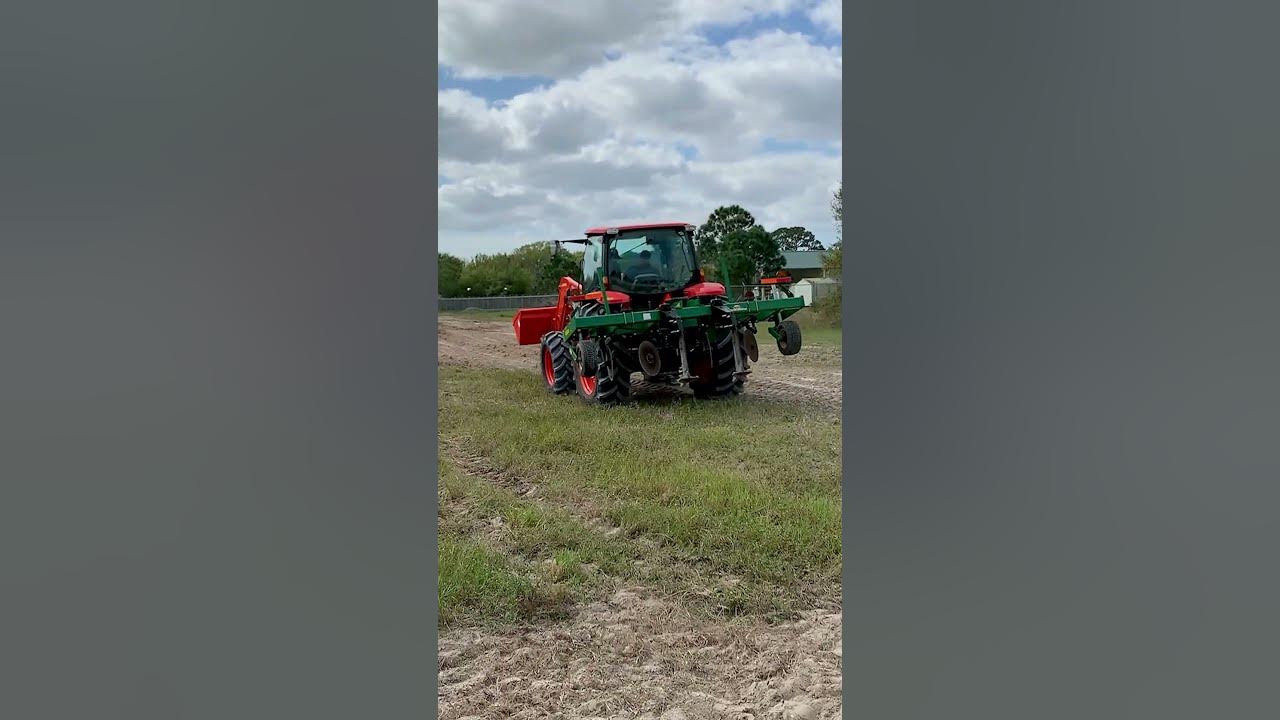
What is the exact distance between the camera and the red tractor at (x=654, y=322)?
639 centimetres

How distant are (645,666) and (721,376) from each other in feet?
13.6

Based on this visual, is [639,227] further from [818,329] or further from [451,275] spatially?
[451,275]

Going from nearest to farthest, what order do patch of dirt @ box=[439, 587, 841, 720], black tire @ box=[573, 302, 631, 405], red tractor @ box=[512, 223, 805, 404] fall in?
1. patch of dirt @ box=[439, 587, 841, 720]
2. red tractor @ box=[512, 223, 805, 404]
3. black tire @ box=[573, 302, 631, 405]

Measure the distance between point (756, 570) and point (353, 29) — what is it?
108 inches

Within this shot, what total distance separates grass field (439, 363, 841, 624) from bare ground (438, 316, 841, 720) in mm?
137

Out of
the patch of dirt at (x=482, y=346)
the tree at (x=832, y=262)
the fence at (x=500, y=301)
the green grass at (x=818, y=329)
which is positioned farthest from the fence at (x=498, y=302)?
the green grass at (x=818, y=329)

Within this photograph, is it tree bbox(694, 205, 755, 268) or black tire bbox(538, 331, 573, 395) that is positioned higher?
tree bbox(694, 205, 755, 268)

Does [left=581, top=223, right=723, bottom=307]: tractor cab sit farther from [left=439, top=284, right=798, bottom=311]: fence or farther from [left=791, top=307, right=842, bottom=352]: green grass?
[left=439, top=284, right=798, bottom=311]: fence

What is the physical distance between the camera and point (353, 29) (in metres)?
1.24

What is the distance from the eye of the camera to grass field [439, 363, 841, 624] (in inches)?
131

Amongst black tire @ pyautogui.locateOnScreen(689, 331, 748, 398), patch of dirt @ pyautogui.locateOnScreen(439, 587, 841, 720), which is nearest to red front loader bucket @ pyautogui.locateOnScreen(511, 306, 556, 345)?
black tire @ pyautogui.locateOnScreen(689, 331, 748, 398)

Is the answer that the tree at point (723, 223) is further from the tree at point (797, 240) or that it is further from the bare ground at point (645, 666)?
the bare ground at point (645, 666)

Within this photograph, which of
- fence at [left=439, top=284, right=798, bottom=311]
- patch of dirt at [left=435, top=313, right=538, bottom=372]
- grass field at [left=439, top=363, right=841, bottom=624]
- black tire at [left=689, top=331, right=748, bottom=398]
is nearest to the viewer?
grass field at [left=439, top=363, right=841, bottom=624]

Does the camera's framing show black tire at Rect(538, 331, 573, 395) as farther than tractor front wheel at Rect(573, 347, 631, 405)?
Yes
